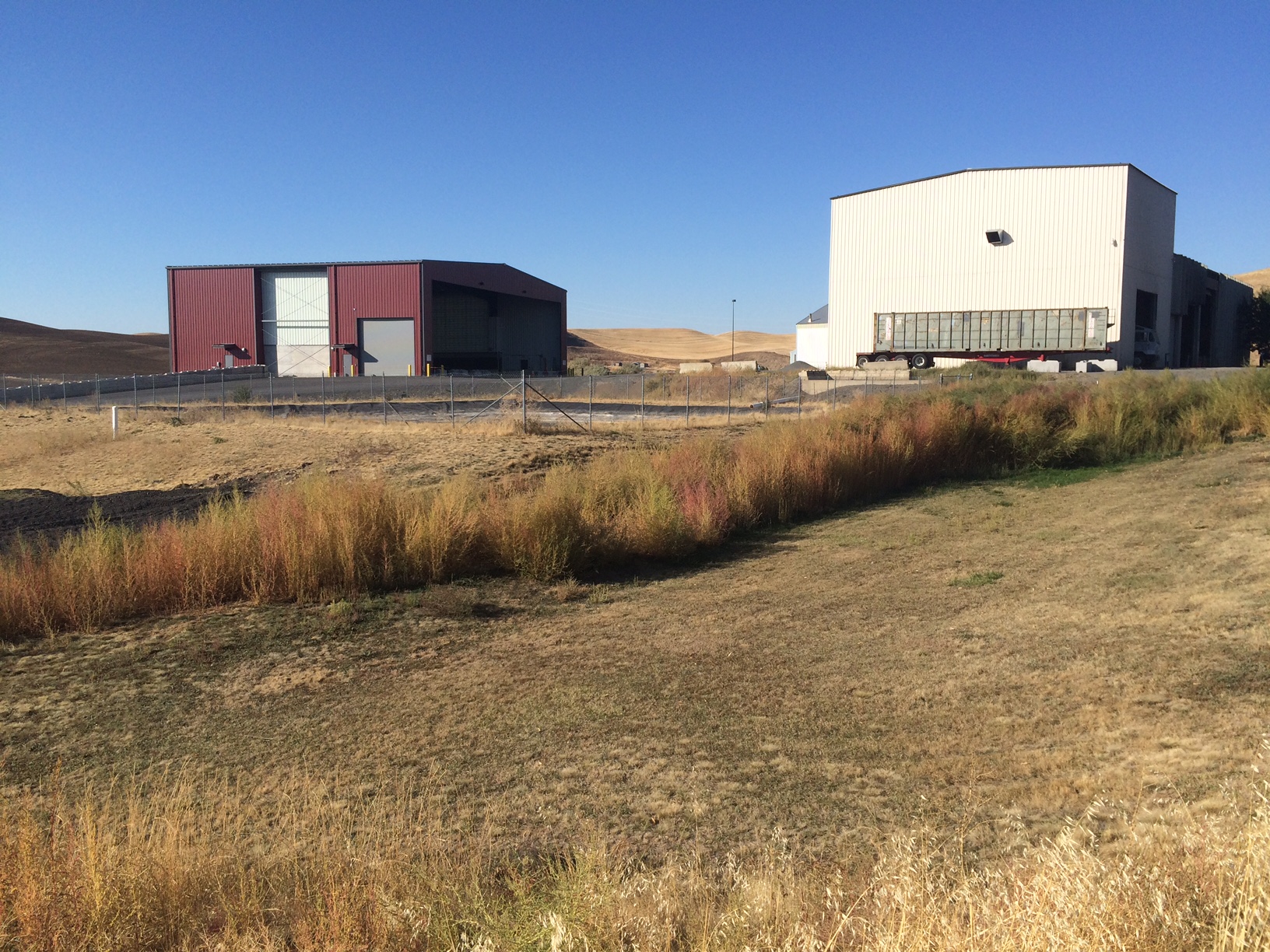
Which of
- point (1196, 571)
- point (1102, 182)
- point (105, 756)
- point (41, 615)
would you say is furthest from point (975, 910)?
point (1102, 182)

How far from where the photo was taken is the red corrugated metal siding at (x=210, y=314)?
56.3 metres

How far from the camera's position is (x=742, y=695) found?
26.7ft

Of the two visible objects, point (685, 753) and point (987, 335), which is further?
point (987, 335)

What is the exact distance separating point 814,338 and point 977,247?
52.4ft

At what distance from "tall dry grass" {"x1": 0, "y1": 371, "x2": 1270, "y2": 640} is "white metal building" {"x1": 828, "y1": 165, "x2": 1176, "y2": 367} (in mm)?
32910

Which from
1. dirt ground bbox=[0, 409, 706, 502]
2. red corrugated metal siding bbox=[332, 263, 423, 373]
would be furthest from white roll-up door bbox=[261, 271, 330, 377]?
A: dirt ground bbox=[0, 409, 706, 502]

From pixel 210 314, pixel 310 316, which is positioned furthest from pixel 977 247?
pixel 210 314

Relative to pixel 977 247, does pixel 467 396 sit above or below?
below

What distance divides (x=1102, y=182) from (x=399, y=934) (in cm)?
5791

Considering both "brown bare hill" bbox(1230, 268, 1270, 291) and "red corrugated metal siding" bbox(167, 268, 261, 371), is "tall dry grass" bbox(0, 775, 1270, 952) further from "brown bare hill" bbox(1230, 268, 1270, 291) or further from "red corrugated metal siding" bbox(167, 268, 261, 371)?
"brown bare hill" bbox(1230, 268, 1270, 291)

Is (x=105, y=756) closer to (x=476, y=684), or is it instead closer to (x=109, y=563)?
(x=476, y=684)

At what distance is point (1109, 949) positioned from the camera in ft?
10.1

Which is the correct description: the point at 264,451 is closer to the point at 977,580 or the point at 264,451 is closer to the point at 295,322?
the point at 977,580

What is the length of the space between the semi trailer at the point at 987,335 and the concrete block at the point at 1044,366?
3.06ft
